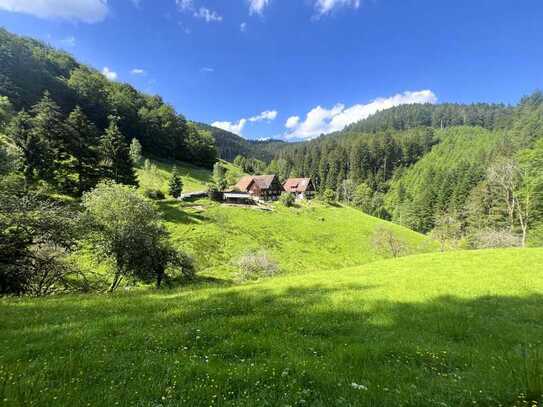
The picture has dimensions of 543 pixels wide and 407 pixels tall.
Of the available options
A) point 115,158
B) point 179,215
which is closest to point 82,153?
point 115,158

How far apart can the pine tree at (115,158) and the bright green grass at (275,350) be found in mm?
49033

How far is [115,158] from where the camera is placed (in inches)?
2143

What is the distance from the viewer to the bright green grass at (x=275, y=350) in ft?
15.5

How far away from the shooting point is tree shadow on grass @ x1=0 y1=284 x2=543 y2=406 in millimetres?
4781

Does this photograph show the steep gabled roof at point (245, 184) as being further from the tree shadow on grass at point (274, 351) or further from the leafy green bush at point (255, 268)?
the tree shadow on grass at point (274, 351)

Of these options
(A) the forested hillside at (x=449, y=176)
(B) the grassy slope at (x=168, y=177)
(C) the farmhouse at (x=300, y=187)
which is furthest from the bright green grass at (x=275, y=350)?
(C) the farmhouse at (x=300, y=187)

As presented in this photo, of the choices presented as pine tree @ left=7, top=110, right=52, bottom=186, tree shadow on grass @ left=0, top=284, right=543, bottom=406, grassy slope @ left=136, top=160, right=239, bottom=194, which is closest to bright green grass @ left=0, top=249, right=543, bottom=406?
tree shadow on grass @ left=0, top=284, right=543, bottom=406

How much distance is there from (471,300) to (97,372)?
49.8 ft

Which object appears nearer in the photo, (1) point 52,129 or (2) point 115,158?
(1) point 52,129

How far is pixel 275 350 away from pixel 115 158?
191ft

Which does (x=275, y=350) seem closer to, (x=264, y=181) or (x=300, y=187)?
(x=264, y=181)

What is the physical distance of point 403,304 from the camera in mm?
12016

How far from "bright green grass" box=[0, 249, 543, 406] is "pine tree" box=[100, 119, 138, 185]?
161 ft

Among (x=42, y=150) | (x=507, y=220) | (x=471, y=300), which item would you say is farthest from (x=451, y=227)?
(x=42, y=150)
